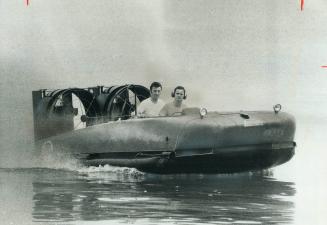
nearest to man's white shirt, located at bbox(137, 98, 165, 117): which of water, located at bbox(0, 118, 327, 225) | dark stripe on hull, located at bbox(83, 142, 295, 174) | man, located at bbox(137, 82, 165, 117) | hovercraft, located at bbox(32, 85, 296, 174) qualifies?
man, located at bbox(137, 82, 165, 117)

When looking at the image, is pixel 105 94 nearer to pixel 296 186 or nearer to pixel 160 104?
pixel 160 104

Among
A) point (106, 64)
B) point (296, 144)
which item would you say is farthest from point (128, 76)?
point (296, 144)

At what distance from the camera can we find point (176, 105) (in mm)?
9422

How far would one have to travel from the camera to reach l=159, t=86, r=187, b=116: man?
9.22m

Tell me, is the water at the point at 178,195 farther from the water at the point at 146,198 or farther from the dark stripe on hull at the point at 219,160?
the dark stripe on hull at the point at 219,160

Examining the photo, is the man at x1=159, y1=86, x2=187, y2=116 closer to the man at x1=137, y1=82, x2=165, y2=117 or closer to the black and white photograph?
the black and white photograph

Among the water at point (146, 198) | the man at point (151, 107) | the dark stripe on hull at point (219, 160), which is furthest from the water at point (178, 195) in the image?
the man at point (151, 107)

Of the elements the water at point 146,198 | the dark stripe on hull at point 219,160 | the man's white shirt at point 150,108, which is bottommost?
the water at point 146,198

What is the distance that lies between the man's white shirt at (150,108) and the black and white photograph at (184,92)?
0.02 meters

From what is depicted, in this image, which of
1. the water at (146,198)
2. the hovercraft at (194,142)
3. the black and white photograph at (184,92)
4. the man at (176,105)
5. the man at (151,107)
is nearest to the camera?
the water at (146,198)

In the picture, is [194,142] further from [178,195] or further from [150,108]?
[150,108]

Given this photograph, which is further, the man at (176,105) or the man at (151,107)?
the man at (151,107)

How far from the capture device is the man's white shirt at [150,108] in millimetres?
9680

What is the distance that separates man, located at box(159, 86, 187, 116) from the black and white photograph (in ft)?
0.06
